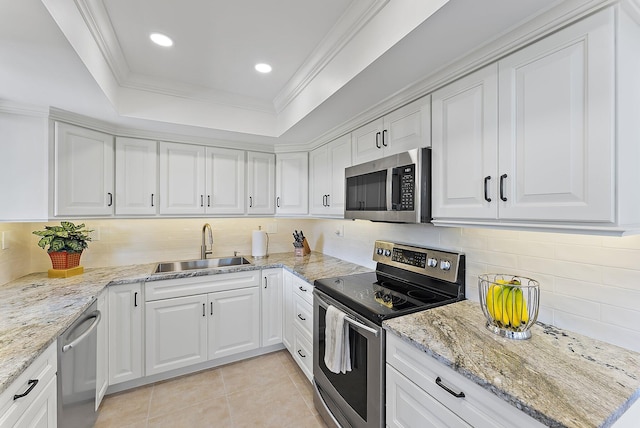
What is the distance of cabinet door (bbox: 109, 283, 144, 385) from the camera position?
6.78ft

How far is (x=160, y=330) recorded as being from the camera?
2.25 metres

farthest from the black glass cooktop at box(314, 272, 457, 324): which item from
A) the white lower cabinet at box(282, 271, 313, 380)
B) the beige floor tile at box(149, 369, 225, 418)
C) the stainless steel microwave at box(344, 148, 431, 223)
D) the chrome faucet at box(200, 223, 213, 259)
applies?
the chrome faucet at box(200, 223, 213, 259)

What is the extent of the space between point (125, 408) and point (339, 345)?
5.62 ft

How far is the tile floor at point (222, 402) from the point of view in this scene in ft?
6.18

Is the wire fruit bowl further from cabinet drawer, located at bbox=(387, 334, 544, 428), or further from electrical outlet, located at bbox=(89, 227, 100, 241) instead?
electrical outlet, located at bbox=(89, 227, 100, 241)

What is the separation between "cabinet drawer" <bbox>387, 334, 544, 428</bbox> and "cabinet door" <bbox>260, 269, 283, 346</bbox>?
1.58 metres

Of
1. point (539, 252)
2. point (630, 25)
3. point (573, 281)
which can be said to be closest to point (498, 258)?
point (539, 252)

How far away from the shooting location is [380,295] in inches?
66.5

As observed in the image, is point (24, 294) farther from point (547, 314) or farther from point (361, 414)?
point (547, 314)

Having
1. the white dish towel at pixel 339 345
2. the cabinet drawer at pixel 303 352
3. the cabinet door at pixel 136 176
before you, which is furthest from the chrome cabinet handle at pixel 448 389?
the cabinet door at pixel 136 176

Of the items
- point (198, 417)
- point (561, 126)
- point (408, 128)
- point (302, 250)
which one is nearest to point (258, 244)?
point (302, 250)

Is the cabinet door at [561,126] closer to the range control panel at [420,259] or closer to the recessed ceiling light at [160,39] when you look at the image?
the range control panel at [420,259]

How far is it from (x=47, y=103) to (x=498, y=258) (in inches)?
118

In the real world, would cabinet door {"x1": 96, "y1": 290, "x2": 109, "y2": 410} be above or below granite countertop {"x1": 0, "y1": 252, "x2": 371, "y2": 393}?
below
